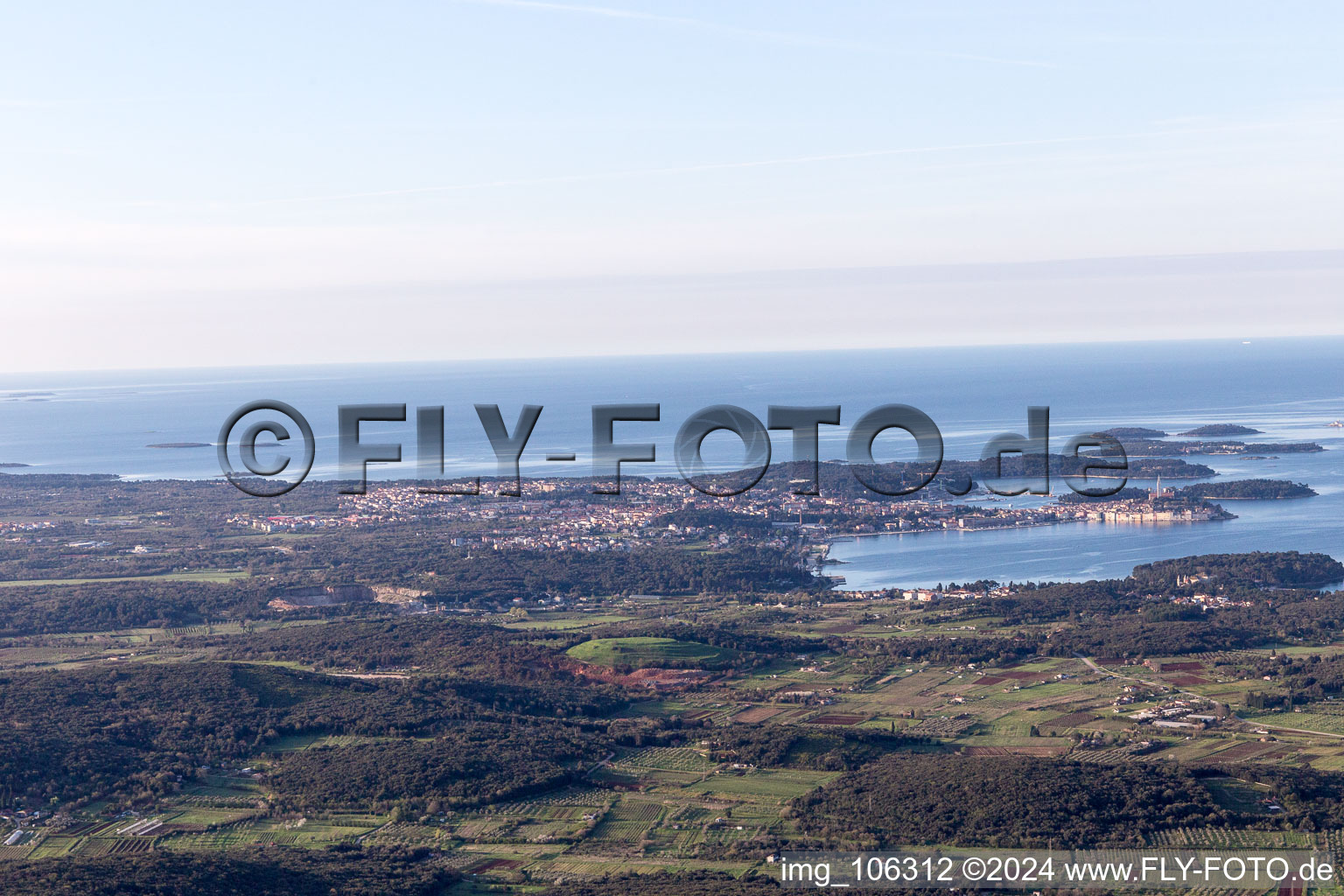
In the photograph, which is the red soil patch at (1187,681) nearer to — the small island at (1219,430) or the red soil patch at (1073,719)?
the red soil patch at (1073,719)

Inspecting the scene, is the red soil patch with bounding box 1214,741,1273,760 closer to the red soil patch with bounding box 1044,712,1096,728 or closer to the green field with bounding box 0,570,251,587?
the red soil patch with bounding box 1044,712,1096,728

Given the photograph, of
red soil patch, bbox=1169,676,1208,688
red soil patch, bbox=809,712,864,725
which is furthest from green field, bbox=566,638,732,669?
red soil patch, bbox=1169,676,1208,688

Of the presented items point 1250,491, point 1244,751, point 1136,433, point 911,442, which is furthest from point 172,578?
point 1136,433

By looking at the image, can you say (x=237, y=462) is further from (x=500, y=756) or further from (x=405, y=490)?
(x=500, y=756)

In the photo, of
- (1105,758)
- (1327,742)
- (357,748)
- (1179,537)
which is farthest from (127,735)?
(1179,537)

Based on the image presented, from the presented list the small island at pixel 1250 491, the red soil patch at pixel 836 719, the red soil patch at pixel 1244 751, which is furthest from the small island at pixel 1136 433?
the red soil patch at pixel 1244 751
